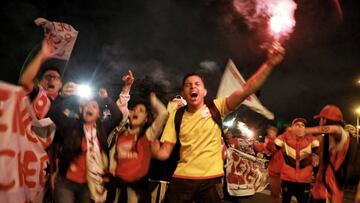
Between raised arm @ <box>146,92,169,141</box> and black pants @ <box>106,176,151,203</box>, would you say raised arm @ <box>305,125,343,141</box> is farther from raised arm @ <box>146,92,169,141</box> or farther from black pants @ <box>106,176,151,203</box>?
black pants @ <box>106,176,151,203</box>

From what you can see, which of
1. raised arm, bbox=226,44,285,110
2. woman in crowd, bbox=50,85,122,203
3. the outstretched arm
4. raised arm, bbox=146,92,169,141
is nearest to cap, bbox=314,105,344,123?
raised arm, bbox=226,44,285,110

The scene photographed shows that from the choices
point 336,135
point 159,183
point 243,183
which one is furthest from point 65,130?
point 243,183

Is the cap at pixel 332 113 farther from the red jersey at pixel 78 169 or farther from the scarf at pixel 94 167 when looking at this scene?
the red jersey at pixel 78 169

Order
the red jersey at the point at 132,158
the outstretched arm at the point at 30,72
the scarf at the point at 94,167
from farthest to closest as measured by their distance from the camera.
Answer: the red jersey at the point at 132,158
the scarf at the point at 94,167
the outstretched arm at the point at 30,72

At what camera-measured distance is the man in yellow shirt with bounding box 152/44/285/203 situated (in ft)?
13.3

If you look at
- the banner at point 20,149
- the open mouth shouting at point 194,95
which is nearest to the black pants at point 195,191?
the open mouth shouting at point 194,95

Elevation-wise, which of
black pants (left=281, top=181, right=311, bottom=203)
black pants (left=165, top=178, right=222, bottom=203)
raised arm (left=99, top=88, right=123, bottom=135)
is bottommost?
black pants (left=281, top=181, right=311, bottom=203)

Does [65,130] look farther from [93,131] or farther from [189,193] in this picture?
[189,193]

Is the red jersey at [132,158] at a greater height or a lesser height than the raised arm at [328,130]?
lesser

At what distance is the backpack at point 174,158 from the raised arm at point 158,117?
37cm

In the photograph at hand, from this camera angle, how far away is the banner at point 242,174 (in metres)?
10.3

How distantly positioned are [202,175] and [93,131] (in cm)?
169

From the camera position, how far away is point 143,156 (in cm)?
543

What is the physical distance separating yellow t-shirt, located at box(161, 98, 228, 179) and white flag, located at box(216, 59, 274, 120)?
300 millimetres
